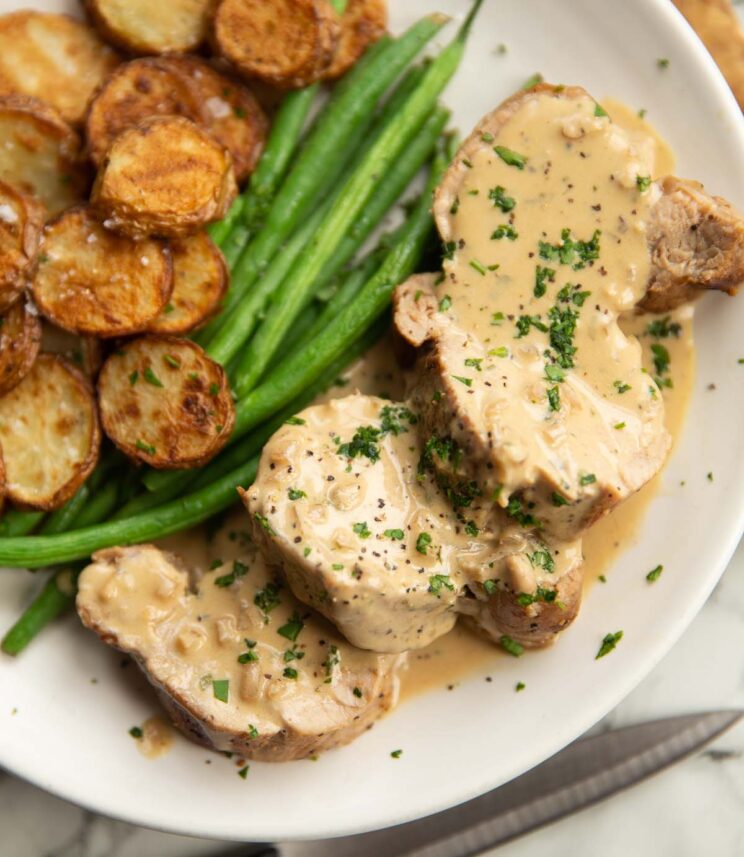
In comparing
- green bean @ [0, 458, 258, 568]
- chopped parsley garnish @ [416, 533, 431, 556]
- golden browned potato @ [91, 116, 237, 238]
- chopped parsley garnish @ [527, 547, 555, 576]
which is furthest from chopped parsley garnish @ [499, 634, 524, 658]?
golden browned potato @ [91, 116, 237, 238]

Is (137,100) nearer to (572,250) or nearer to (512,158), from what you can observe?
(512,158)

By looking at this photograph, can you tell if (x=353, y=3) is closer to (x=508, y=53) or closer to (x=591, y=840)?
(x=508, y=53)

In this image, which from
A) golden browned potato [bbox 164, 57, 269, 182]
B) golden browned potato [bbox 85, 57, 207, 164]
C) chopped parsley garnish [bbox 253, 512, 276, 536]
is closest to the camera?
chopped parsley garnish [bbox 253, 512, 276, 536]

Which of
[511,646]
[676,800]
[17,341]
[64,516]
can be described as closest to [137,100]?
[17,341]

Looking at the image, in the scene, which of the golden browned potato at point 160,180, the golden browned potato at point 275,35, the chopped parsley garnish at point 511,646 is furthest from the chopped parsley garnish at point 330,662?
the golden browned potato at point 275,35

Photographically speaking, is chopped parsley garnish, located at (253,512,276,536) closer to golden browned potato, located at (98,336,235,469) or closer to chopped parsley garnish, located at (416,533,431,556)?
golden browned potato, located at (98,336,235,469)

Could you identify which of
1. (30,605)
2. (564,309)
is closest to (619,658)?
(564,309)
